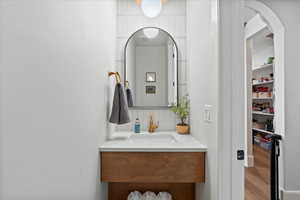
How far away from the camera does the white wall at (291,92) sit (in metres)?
2.67

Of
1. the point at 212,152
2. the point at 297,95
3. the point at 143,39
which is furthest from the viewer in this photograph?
the point at 297,95

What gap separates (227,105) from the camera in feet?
4.43

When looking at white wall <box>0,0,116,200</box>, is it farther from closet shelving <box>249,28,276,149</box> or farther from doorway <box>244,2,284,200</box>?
closet shelving <box>249,28,276,149</box>

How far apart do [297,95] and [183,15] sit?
172 cm

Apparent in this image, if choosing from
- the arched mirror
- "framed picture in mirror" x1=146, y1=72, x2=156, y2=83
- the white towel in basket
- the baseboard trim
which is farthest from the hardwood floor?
"framed picture in mirror" x1=146, y1=72, x2=156, y2=83

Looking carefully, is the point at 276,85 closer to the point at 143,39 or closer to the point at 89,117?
the point at 143,39

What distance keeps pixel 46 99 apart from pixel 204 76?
1254mm

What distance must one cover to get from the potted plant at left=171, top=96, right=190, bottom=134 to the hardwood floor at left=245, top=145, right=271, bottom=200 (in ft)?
4.13

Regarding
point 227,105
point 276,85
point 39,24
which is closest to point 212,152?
point 227,105

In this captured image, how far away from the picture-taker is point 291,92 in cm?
268

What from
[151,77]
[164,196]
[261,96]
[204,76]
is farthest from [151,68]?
[261,96]

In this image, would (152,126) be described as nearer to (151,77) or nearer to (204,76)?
(151,77)

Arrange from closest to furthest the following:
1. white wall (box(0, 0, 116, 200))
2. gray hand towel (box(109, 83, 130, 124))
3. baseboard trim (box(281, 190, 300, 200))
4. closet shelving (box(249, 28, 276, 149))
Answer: white wall (box(0, 0, 116, 200)), gray hand towel (box(109, 83, 130, 124)), baseboard trim (box(281, 190, 300, 200)), closet shelving (box(249, 28, 276, 149))

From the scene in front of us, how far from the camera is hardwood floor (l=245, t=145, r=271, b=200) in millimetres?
2698
